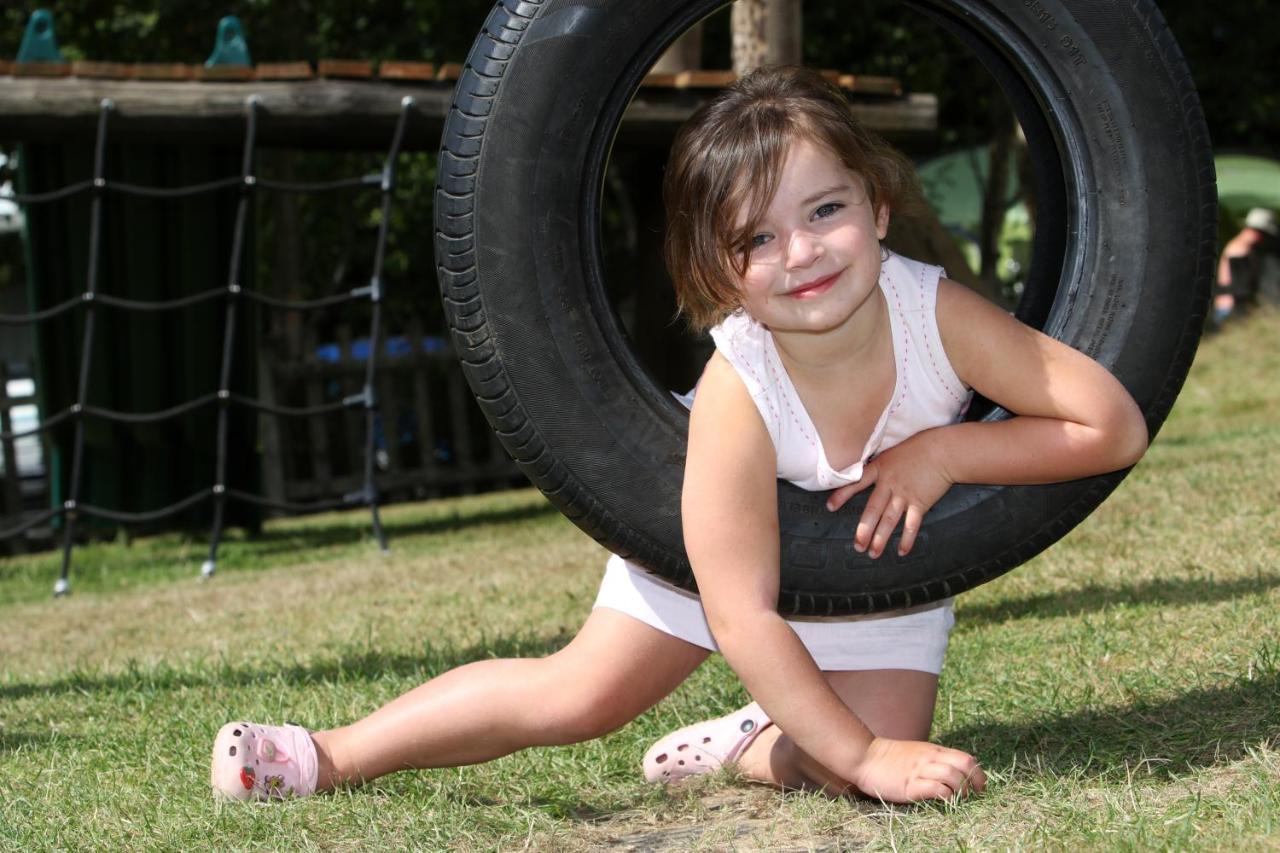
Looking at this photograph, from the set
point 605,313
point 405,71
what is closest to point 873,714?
point 605,313

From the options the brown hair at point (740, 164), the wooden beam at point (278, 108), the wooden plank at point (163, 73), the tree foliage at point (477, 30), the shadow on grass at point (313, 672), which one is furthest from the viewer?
the tree foliage at point (477, 30)

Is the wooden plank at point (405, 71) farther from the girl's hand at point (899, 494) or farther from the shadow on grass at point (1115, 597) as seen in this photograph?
the girl's hand at point (899, 494)

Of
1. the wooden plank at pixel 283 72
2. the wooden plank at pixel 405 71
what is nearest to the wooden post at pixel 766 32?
the wooden plank at pixel 405 71

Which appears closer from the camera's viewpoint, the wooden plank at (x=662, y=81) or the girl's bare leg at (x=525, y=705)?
the girl's bare leg at (x=525, y=705)

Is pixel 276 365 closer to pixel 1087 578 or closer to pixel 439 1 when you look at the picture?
pixel 439 1

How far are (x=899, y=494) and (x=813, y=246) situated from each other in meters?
0.40

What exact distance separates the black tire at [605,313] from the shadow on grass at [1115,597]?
3.85ft

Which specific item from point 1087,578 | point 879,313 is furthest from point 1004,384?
point 1087,578

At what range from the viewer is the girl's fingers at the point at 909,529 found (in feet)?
7.01

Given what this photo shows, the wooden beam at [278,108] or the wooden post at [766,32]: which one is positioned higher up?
the wooden post at [766,32]

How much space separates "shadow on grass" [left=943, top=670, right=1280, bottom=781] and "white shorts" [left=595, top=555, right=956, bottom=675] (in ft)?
0.60

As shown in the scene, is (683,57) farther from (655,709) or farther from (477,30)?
(477,30)

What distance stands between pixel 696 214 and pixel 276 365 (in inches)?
384

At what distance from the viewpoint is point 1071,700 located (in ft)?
8.34
